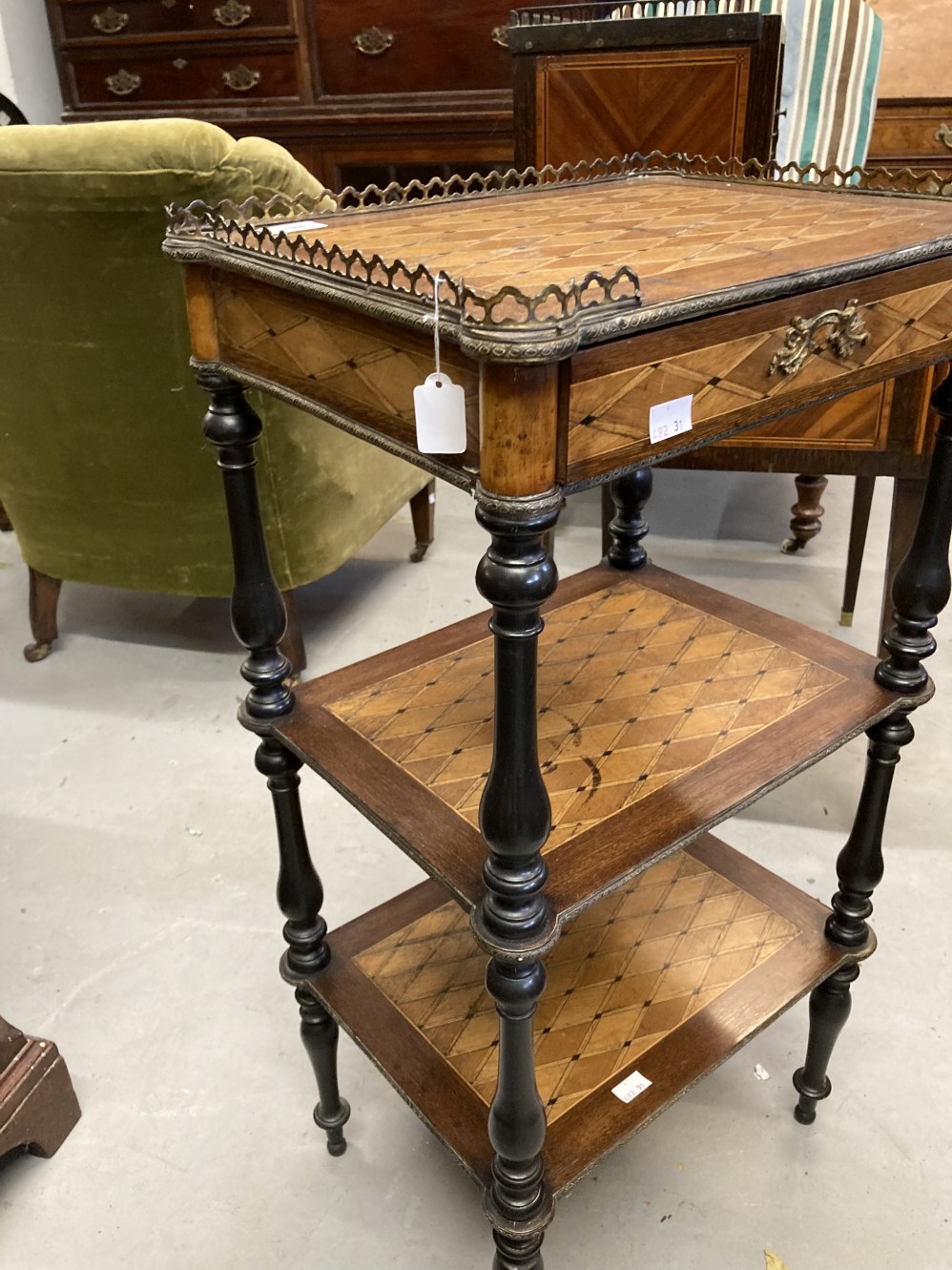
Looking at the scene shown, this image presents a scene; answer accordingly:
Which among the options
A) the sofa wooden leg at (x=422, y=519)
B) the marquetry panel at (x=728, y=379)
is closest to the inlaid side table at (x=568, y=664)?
the marquetry panel at (x=728, y=379)

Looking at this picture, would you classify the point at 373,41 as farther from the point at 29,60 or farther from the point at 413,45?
the point at 29,60

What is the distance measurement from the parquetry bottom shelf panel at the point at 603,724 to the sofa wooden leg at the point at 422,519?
4.61 ft

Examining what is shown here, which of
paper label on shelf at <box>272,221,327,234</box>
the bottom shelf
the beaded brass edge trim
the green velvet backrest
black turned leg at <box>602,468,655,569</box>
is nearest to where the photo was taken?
the beaded brass edge trim

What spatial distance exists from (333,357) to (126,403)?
1207 mm

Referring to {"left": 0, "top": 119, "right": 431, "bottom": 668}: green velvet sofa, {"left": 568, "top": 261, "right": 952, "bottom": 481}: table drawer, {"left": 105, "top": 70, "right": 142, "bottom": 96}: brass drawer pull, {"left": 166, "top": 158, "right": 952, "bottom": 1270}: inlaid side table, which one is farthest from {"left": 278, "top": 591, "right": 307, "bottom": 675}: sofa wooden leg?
{"left": 105, "top": 70, "right": 142, "bottom": 96}: brass drawer pull

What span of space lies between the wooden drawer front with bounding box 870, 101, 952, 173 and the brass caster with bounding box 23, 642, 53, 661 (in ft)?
8.19

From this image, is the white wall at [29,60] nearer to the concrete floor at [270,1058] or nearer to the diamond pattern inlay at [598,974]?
the concrete floor at [270,1058]

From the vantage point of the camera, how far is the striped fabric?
2104mm

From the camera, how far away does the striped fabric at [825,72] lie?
210 centimetres

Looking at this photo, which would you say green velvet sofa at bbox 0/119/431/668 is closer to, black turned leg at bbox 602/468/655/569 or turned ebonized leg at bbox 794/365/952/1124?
black turned leg at bbox 602/468/655/569

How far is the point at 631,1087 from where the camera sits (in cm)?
106

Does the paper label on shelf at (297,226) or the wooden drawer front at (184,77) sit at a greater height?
the wooden drawer front at (184,77)

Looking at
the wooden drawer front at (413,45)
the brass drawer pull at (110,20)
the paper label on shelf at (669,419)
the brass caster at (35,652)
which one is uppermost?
the brass drawer pull at (110,20)

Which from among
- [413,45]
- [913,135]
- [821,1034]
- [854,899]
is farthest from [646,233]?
[413,45]
